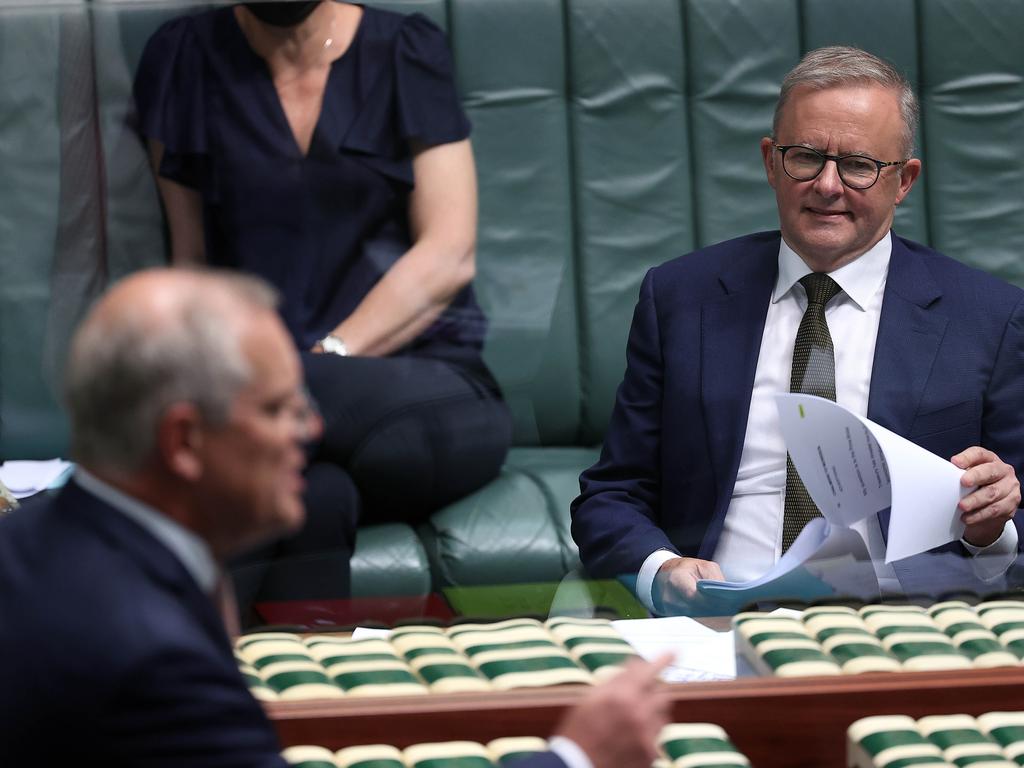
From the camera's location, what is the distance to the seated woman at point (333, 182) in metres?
2.51

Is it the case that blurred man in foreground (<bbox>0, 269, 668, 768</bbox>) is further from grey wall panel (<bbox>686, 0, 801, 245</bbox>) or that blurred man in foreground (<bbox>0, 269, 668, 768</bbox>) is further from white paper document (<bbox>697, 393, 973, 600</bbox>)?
grey wall panel (<bbox>686, 0, 801, 245</bbox>)

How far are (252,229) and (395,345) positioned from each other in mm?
322

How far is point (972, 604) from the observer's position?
1343 millimetres

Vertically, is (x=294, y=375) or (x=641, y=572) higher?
(x=294, y=375)

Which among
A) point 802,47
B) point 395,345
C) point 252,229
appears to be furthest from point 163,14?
point 802,47

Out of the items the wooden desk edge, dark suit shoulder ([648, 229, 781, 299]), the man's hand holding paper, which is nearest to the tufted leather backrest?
dark suit shoulder ([648, 229, 781, 299])

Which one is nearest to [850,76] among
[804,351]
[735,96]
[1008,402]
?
[804,351]

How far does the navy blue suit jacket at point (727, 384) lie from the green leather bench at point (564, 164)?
2.07ft

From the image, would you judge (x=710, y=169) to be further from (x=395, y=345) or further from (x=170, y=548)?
(x=170, y=548)

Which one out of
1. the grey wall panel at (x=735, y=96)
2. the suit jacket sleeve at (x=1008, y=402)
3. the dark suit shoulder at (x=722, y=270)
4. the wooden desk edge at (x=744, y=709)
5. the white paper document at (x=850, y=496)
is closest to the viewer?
the wooden desk edge at (x=744, y=709)

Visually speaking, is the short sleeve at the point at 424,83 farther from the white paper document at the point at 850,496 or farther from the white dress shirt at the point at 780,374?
the white paper document at the point at 850,496

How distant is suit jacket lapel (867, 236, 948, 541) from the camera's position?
5.97 ft

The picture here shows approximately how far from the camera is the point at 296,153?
2521mm

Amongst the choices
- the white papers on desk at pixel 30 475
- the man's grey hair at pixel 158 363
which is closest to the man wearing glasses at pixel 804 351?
the white papers on desk at pixel 30 475
